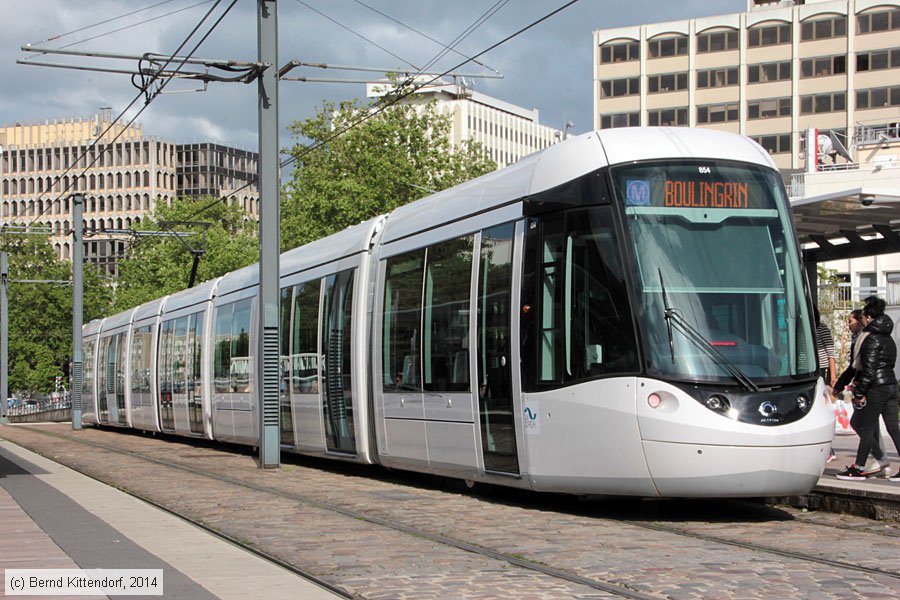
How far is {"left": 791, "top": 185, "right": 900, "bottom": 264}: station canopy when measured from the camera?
12547 millimetres

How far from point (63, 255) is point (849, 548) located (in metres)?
150

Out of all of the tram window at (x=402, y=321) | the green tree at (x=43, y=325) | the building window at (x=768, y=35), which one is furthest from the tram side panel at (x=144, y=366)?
the building window at (x=768, y=35)

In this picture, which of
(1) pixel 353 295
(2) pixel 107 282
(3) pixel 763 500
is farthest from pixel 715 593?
(2) pixel 107 282

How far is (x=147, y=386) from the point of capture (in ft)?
103

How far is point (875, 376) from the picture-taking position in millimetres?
12711

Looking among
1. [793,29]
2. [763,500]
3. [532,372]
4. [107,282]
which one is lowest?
[763,500]

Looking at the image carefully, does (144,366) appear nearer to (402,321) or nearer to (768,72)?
(402,321)

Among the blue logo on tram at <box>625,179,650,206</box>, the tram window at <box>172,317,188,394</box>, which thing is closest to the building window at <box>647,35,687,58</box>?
the tram window at <box>172,317,188,394</box>

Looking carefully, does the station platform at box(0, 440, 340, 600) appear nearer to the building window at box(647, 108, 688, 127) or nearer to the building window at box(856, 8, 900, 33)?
the building window at box(856, 8, 900, 33)

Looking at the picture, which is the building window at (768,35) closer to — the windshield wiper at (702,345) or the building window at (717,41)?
the building window at (717,41)

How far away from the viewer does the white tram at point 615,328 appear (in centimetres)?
1073

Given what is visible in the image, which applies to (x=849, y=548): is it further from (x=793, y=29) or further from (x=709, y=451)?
(x=793, y=29)

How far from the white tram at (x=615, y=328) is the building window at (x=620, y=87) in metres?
79.1

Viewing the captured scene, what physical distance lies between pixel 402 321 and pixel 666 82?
79.1 meters
